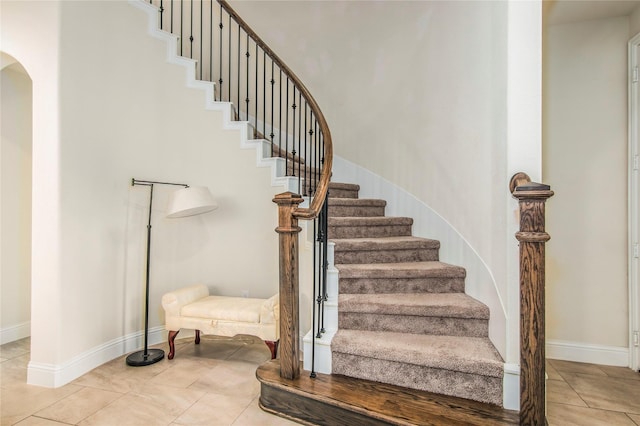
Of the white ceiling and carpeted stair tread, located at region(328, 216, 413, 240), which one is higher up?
the white ceiling

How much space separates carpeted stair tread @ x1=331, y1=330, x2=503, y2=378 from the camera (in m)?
1.83

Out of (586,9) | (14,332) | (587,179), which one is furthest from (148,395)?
(586,9)

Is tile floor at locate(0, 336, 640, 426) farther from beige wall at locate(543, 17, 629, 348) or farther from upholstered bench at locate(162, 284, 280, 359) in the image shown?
beige wall at locate(543, 17, 629, 348)

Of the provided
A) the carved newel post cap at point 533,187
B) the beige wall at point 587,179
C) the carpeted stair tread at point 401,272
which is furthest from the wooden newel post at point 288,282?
the beige wall at point 587,179

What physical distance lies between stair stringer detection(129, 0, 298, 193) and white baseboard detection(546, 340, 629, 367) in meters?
2.62

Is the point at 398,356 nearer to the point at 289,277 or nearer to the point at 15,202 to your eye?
the point at 289,277

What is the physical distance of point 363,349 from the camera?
2041 millimetres

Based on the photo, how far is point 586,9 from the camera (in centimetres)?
266

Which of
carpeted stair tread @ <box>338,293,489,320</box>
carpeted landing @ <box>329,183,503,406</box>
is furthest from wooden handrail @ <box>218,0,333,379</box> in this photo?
carpeted stair tread @ <box>338,293,489,320</box>

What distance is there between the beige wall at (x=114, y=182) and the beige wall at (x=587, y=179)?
2482mm

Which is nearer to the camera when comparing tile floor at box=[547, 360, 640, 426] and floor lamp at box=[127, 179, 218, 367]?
tile floor at box=[547, 360, 640, 426]

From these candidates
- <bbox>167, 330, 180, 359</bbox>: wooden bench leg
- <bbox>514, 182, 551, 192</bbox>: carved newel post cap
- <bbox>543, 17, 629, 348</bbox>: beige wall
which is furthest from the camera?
<bbox>167, 330, 180, 359</bbox>: wooden bench leg

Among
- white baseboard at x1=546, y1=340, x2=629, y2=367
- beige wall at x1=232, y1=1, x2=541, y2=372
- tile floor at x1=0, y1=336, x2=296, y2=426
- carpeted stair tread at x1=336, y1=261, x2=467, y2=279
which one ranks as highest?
beige wall at x1=232, y1=1, x2=541, y2=372

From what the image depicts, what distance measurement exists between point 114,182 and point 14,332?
189 centimetres
